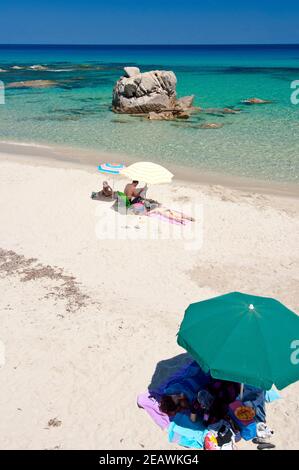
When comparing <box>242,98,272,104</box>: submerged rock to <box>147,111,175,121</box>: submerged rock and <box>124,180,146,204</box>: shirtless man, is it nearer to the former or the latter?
<box>147,111,175,121</box>: submerged rock

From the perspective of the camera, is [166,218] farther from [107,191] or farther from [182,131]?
[182,131]

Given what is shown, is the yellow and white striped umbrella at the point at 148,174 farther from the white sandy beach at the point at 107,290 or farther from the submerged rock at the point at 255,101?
the submerged rock at the point at 255,101

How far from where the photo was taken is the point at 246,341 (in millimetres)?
6059

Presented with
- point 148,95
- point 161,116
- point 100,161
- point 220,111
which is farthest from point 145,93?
point 100,161

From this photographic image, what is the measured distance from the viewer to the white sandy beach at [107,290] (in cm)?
687

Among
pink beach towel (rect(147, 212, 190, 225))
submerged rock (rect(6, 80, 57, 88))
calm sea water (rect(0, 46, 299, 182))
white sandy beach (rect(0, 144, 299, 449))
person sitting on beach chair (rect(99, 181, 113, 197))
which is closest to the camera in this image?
white sandy beach (rect(0, 144, 299, 449))

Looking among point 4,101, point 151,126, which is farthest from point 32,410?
point 4,101

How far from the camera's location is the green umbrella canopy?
583cm

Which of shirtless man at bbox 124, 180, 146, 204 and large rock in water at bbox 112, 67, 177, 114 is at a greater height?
large rock in water at bbox 112, 67, 177, 114

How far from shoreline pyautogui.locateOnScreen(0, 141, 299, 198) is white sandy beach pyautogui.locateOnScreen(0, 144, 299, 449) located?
1077 millimetres

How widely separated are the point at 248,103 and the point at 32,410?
120 feet

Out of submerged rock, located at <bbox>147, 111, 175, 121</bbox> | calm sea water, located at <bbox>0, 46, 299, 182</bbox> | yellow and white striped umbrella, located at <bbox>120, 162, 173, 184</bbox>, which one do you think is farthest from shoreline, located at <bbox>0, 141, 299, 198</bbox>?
submerged rock, located at <bbox>147, 111, 175, 121</bbox>

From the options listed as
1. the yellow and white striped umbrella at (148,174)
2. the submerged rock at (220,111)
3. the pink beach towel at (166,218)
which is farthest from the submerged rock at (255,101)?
the pink beach towel at (166,218)
